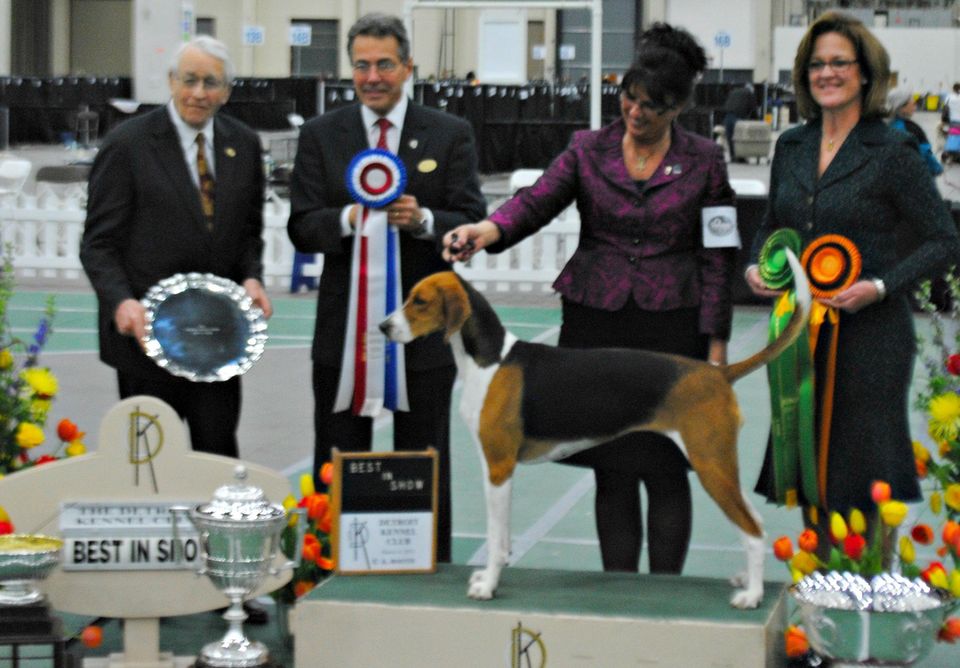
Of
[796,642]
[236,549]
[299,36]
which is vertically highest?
[299,36]

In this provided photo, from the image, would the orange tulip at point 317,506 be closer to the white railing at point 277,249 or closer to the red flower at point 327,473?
the red flower at point 327,473

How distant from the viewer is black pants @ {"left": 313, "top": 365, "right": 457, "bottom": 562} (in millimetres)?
4207

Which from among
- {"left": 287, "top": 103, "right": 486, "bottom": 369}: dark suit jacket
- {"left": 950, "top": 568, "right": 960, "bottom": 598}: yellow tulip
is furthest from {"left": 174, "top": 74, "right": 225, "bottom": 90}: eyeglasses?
{"left": 950, "top": 568, "right": 960, "bottom": 598}: yellow tulip

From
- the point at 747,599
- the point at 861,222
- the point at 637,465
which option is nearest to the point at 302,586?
the point at 637,465

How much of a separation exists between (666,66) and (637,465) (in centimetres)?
97

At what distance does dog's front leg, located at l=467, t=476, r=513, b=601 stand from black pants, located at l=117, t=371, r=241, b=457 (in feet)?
3.15

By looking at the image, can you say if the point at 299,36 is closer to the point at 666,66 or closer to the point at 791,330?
the point at 666,66

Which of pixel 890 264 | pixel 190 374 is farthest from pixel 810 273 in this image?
pixel 190 374

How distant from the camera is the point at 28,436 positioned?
167 inches

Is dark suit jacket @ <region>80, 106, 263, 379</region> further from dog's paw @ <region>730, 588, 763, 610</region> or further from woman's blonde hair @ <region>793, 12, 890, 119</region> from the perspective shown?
dog's paw @ <region>730, 588, 763, 610</region>

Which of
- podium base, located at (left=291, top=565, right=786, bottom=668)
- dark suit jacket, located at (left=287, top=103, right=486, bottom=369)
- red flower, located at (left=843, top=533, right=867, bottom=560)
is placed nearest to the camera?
podium base, located at (left=291, top=565, right=786, bottom=668)

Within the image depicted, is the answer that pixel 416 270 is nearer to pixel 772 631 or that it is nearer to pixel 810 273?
pixel 810 273

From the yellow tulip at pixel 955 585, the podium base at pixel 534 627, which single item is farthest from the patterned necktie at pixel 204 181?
the yellow tulip at pixel 955 585

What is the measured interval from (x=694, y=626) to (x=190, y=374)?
57.7 inches
